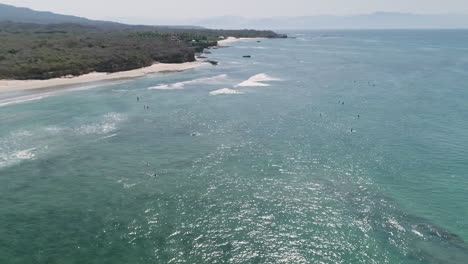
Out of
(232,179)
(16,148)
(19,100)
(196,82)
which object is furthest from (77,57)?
(232,179)

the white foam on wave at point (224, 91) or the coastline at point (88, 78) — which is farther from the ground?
the coastline at point (88, 78)

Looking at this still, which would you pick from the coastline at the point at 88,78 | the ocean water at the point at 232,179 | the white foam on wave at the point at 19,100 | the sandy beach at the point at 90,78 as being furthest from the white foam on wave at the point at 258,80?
the white foam on wave at the point at 19,100

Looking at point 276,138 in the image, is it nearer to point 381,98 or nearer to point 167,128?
point 167,128

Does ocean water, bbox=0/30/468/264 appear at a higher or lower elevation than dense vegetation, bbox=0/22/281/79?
lower

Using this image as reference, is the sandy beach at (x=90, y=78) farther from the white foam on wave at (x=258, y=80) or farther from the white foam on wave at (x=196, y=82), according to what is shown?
the white foam on wave at (x=258, y=80)

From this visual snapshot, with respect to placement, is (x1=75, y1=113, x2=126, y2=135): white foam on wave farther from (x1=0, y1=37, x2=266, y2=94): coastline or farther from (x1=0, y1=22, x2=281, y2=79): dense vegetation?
(x1=0, y1=22, x2=281, y2=79): dense vegetation

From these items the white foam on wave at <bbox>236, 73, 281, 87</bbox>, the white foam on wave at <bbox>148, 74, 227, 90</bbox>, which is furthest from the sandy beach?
the white foam on wave at <bbox>236, 73, 281, 87</bbox>

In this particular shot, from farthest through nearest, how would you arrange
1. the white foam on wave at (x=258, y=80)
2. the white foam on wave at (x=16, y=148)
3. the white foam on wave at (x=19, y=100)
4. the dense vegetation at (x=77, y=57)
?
the white foam on wave at (x=258, y=80)
the dense vegetation at (x=77, y=57)
the white foam on wave at (x=19, y=100)
the white foam on wave at (x=16, y=148)
